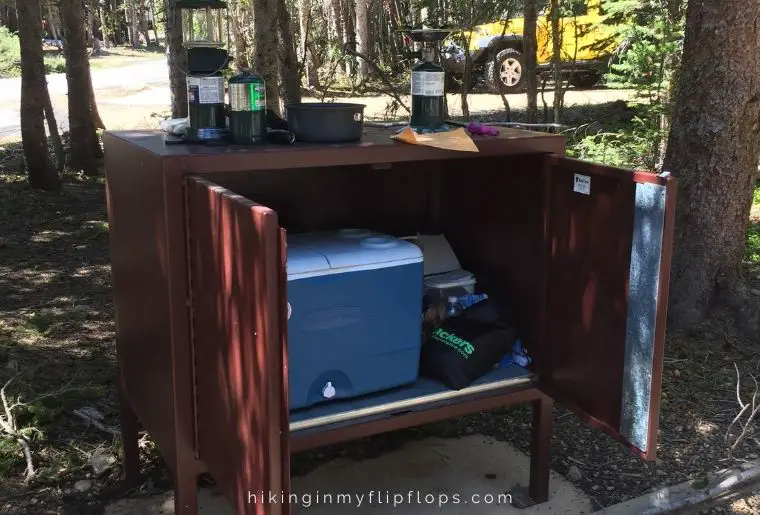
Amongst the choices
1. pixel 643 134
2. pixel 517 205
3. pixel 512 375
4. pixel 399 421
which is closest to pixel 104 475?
pixel 399 421

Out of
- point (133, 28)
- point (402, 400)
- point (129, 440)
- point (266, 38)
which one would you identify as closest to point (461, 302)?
point (402, 400)

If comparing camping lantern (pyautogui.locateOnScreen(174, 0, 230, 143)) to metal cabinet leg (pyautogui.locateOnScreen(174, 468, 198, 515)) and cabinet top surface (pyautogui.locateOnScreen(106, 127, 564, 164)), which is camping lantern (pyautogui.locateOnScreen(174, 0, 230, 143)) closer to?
cabinet top surface (pyautogui.locateOnScreen(106, 127, 564, 164))

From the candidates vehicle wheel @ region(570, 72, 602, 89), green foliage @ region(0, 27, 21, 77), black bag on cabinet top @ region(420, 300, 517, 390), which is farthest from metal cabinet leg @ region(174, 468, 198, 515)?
green foliage @ region(0, 27, 21, 77)

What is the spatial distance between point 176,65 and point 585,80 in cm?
1051

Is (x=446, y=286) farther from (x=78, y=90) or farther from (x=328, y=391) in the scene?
(x=78, y=90)

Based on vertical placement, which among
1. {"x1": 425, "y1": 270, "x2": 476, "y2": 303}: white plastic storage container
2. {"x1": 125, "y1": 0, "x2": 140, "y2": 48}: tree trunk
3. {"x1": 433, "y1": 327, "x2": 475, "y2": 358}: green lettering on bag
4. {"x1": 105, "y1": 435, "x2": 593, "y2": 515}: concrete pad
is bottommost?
{"x1": 105, "y1": 435, "x2": 593, "y2": 515}: concrete pad

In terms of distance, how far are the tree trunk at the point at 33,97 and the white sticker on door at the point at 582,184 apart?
6971 millimetres

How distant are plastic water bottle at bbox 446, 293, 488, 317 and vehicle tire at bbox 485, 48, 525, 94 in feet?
37.9

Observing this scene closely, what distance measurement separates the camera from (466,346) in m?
2.94

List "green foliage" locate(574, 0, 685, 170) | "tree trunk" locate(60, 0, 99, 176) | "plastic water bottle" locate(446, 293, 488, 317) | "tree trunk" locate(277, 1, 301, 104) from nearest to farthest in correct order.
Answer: "plastic water bottle" locate(446, 293, 488, 317) → "tree trunk" locate(277, 1, 301, 104) → "green foliage" locate(574, 0, 685, 170) → "tree trunk" locate(60, 0, 99, 176)

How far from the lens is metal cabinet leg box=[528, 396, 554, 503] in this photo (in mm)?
3096

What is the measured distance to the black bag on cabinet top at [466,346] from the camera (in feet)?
9.50

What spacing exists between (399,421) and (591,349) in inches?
27.8

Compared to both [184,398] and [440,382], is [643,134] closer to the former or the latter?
[440,382]
